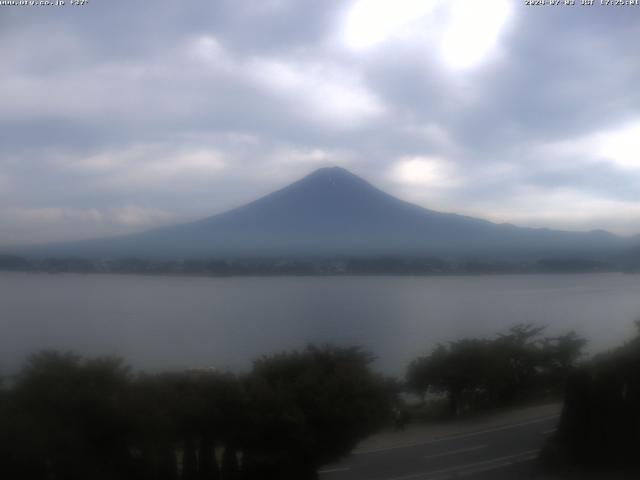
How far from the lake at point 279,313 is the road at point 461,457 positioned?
5.57 feet

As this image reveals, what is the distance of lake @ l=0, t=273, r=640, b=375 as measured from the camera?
9086mm

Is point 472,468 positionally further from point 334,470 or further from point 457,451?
point 334,470

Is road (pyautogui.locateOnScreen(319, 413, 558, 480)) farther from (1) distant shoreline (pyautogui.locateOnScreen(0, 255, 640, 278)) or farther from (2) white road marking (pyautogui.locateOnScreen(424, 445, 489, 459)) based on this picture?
(1) distant shoreline (pyautogui.locateOnScreen(0, 255, 640, 278))

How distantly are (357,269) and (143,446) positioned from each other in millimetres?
9276

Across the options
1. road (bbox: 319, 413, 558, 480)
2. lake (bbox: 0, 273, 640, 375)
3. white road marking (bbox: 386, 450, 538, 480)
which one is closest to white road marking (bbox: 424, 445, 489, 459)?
road (bbox: 319, 413, 558, 480)

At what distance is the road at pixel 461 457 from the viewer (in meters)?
7.09

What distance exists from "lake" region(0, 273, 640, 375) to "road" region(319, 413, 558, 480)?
66.9 inches

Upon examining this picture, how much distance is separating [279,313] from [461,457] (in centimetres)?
604

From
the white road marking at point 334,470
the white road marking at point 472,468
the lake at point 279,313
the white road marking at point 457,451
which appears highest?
the lake at point 279,313

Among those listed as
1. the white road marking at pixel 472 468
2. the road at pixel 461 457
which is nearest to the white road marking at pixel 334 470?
the road at pixel 461 457

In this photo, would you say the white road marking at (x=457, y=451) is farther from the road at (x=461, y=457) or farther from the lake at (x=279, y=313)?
the lake at (x=279, y=313)

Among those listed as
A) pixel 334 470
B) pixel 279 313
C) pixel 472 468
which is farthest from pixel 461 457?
pixel 279 313

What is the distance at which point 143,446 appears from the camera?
6359 millimetres

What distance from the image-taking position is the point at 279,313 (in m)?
13.0
